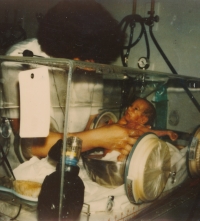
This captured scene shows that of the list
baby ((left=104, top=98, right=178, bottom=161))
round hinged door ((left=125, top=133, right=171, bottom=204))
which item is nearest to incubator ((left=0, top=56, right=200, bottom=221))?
round hinged door ((left=125, top=133, right=171, bottom=204))

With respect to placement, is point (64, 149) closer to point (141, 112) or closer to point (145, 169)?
point (145, 169)

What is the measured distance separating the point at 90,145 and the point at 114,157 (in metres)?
0.12

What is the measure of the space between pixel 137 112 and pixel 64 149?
0.88 m

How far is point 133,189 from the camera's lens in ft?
2.80

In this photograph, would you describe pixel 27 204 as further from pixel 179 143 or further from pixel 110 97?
pixel 110 97

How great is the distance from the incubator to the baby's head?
0.70ft

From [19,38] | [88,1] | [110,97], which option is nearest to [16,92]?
[88,1]

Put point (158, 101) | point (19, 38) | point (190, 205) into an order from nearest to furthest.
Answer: point (190, 205) < point (158, 101) < point (19, 38)

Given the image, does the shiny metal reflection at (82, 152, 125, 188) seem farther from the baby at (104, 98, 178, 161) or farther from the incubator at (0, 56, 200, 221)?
the baby at (104, 98, 178, 161)

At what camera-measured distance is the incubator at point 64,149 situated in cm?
73

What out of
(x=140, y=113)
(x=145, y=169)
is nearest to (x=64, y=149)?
(x=145, y=169)

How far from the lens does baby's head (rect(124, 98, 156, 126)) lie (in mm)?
1436

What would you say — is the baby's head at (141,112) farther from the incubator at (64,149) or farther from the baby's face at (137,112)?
the incubator at (64,149)

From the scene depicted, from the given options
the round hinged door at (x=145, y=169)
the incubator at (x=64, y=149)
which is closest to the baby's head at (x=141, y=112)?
the incubator at (x=64, y=149)
